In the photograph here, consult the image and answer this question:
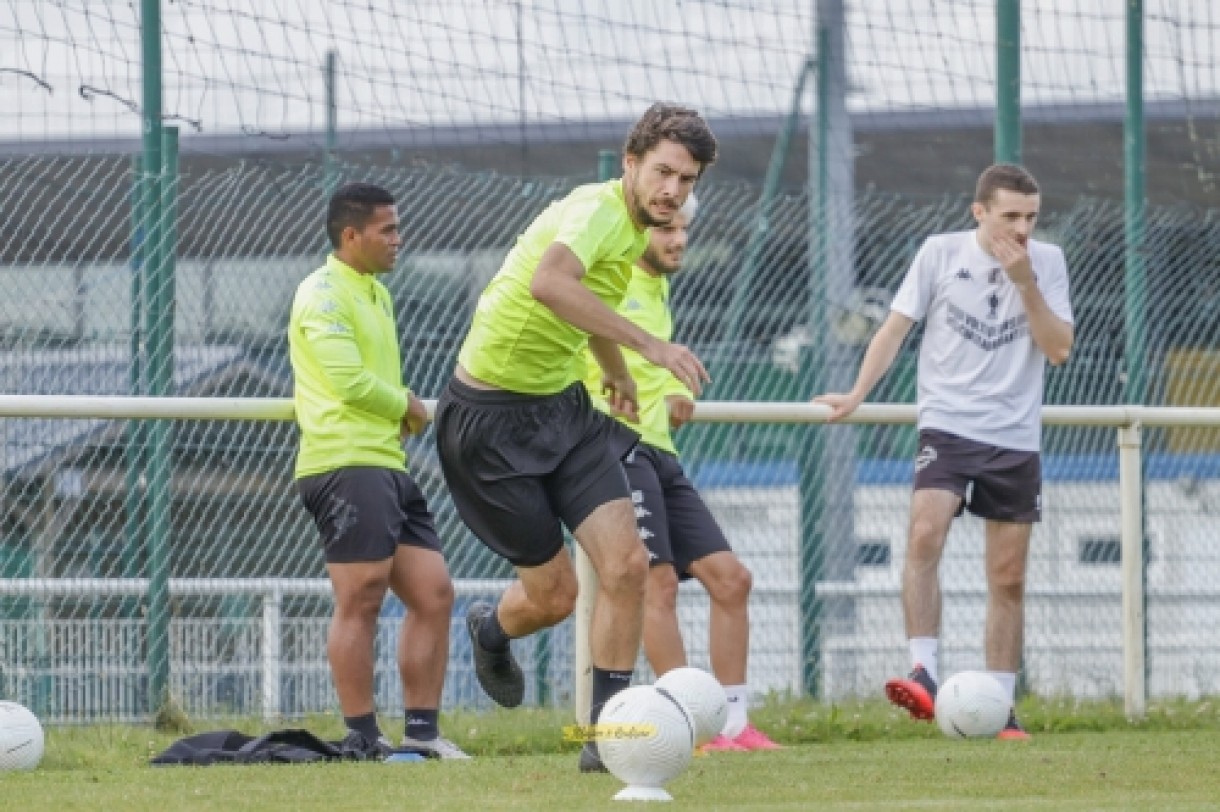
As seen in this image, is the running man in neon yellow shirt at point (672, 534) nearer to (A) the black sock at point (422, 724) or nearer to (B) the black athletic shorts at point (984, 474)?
(A) the black sock at point (422, 724)

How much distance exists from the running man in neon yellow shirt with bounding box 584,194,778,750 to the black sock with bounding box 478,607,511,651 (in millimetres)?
589

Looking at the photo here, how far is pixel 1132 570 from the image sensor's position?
977 centimetres

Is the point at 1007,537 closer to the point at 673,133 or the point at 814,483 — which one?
the point at 814,483

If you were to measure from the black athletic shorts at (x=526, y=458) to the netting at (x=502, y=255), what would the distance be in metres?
2.10

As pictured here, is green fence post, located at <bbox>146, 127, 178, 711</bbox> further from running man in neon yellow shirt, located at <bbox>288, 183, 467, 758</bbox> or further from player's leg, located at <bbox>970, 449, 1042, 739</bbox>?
player's leg, located at <bbox>970, 449, 1042, 739</bbox>

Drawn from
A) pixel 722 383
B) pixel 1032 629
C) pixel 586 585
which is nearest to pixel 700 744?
pixel 586 585

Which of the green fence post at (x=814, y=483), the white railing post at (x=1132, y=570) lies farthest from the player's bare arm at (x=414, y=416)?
the white railing post at (x=1132, y=570)

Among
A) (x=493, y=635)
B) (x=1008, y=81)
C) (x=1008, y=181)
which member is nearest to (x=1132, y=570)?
(x=1008, y=181)

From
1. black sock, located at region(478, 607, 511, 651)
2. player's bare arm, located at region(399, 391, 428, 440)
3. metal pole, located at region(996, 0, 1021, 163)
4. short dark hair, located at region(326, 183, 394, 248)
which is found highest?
metal pole, located at region(996, 0, 1021, 163)

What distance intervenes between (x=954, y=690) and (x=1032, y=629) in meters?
2.55

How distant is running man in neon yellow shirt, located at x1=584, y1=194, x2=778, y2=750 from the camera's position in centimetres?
847

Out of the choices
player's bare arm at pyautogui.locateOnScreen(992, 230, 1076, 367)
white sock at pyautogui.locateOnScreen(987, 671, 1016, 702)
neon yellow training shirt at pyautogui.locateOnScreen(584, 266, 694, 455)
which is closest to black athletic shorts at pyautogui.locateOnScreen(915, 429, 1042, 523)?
player's bare arm at pyautogui.locateOnScreen(992, 230, 1076, 367)

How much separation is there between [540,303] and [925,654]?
2812 mm

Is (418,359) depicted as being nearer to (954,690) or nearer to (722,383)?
(722,383)
